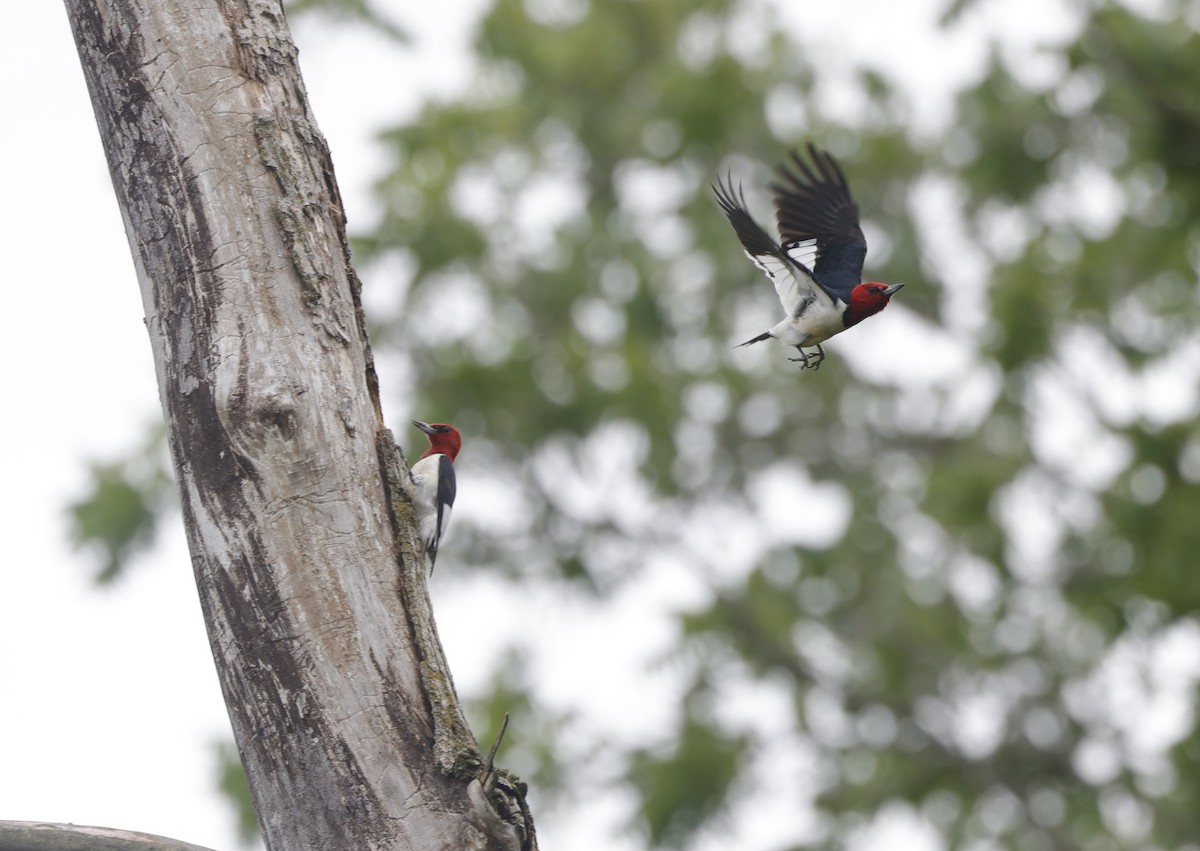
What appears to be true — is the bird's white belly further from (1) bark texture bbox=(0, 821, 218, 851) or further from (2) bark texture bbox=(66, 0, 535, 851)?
(1) bark texture bbox=(0, 821, 218, 851)

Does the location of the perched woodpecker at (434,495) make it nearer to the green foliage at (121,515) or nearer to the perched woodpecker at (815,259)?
the perched woodpecker at (815,259)

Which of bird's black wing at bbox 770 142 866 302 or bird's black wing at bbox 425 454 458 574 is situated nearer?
bird's black wing at bbox 770 142 866 302

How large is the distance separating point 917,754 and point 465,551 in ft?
14.2

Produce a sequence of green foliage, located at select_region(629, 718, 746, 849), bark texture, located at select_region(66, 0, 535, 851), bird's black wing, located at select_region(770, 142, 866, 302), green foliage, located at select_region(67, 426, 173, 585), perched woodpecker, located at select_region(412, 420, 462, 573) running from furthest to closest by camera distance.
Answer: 1. green foliage, located at select_region(629, 718, 746, 849)
2. green foliage, located at select_region(67, 426, 173, 585)
3. perched woodpecker, located at select_region(412, 420, 462, 573)
4. bird's black wing, located at select_region(770, 142, 866, 302)
5. bark texture, located at select_region(66, 0, 535, 851)

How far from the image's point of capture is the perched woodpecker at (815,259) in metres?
2.89

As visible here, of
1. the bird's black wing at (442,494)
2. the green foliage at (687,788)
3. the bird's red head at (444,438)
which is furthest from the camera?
the green foliage at (687,788)

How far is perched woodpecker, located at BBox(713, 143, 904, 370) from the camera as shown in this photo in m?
2.89

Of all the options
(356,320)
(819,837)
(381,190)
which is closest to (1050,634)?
(819,837)

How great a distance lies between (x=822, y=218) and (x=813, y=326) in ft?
3.50

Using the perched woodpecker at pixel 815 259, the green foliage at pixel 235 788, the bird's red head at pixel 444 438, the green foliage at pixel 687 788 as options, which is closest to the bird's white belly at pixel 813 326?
the perched woodpecker at pixel 815 259

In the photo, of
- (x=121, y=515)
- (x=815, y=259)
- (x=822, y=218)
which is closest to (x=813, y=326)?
(x=815, y=259)

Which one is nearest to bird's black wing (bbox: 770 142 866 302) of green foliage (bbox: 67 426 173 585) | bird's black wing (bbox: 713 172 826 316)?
bird's black wing (bbox: 713 172 826 316)

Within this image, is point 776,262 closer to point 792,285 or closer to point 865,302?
point 792,285

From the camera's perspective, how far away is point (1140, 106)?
8.05 metres
